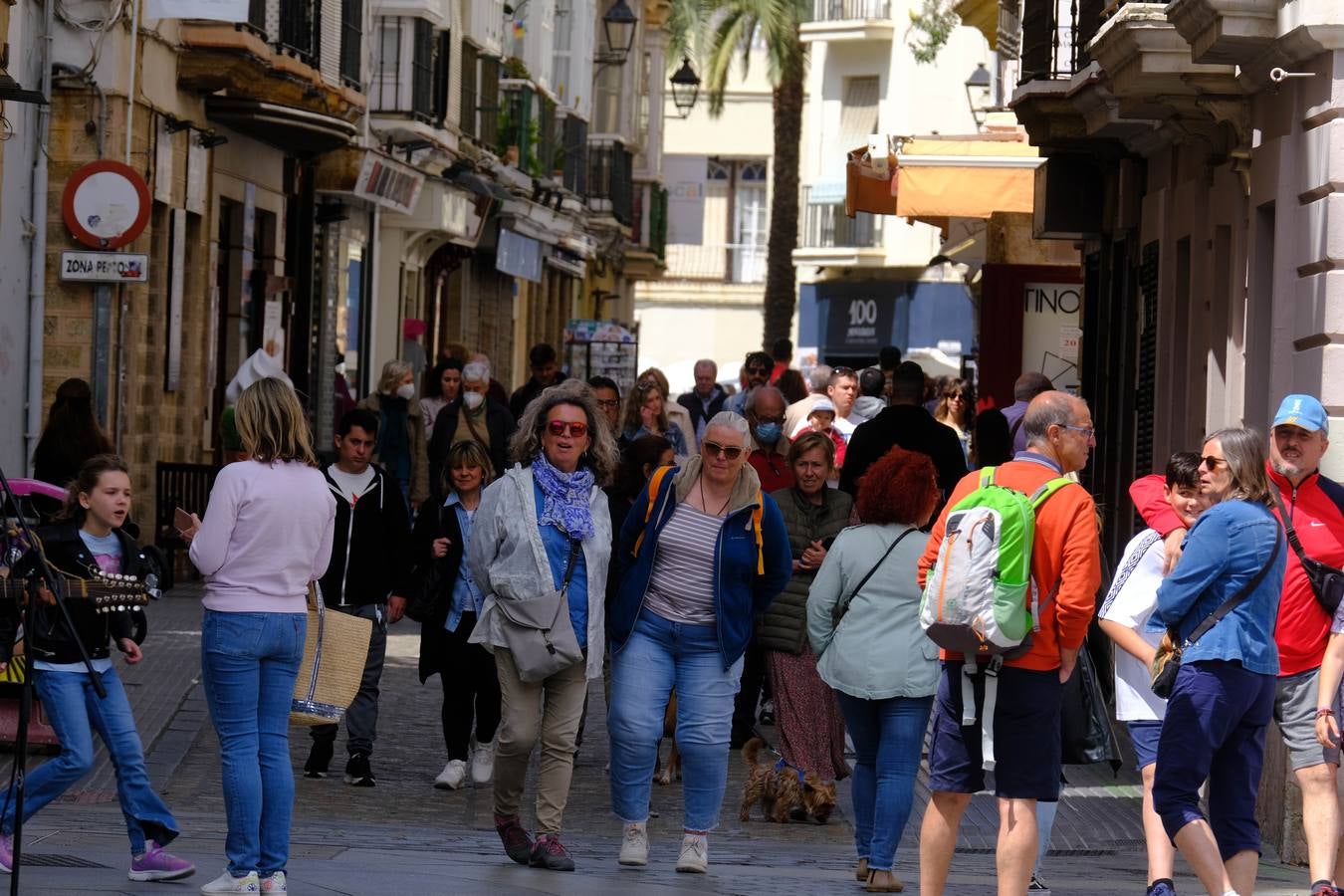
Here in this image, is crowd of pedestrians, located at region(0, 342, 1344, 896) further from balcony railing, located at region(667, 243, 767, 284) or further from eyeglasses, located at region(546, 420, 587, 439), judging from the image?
balcony railing, located at region(667, 243, 767, 284)

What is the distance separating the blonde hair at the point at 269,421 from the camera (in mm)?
8508

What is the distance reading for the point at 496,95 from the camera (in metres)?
35.9

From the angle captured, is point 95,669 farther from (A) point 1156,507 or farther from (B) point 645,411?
(B) point 645,411

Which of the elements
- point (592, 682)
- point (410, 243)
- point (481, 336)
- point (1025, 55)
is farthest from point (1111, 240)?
point (481, 336)

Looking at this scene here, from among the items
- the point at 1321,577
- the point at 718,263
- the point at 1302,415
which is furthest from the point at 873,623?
the point at 718,263

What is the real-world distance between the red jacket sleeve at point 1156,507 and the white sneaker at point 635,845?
2252mm

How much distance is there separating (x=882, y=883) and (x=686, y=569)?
138 centimetres

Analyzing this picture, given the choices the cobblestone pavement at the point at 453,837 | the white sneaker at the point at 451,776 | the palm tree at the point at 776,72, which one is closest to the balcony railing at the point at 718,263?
the palm tree at the point at 776,72

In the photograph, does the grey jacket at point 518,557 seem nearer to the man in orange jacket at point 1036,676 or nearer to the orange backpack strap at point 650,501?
the orange backpack strap at point 650,501

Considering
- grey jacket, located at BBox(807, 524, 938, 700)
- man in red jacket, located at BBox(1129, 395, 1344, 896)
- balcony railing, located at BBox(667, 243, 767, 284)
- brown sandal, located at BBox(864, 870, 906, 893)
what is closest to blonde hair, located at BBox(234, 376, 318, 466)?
grey jacket, located at BBox(807, 524, 938, 700)

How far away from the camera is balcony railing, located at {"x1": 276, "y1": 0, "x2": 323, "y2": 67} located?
79.1ft

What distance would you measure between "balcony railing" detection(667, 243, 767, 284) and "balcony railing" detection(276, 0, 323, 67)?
40923 mm

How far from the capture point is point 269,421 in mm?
8508

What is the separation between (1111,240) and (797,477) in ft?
29.1
